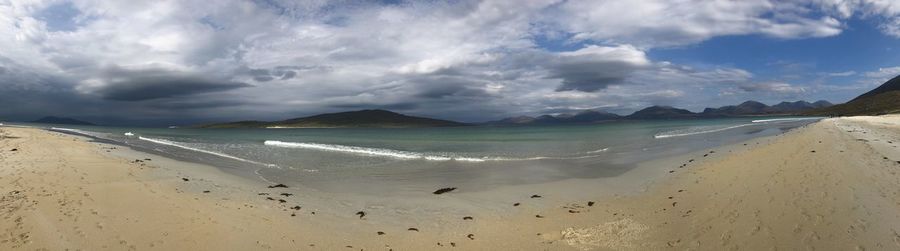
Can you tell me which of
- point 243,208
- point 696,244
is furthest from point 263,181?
point 696,244

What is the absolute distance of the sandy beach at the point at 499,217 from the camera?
6.92m

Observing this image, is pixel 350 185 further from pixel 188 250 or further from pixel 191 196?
pixel 188 250

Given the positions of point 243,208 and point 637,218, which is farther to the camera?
point 243,208

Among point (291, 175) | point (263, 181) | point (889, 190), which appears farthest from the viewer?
point (291, 175)

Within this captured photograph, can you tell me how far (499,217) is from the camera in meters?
9.38

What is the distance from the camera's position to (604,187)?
515 inches

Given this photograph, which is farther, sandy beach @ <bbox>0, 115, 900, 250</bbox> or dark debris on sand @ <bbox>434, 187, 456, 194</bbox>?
dark debris on sand @ <bbox>434, 187, 456, 194</bbox>

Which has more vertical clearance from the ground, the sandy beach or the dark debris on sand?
the sandy beach

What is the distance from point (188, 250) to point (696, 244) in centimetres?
834

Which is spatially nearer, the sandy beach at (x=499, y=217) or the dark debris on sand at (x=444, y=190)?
the sandy beach at (x=499, y=217)

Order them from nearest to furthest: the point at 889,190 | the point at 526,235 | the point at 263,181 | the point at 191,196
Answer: the point at 526,235 → the point at 889,190 → the point at 191,196 → the point at 263,181

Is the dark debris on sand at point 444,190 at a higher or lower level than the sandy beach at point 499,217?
lower

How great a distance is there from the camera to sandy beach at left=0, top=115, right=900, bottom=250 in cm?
692

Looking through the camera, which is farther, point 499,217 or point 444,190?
point 444,190
